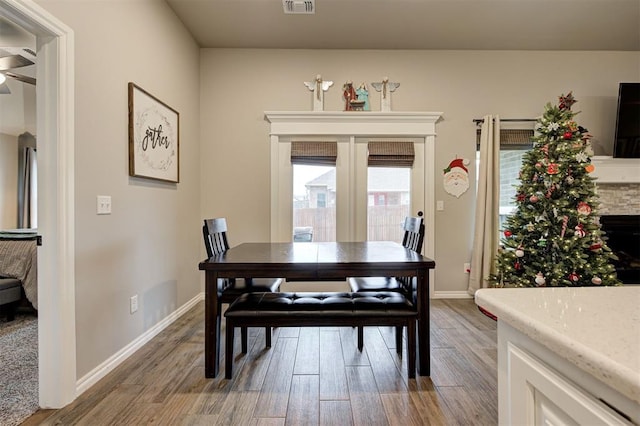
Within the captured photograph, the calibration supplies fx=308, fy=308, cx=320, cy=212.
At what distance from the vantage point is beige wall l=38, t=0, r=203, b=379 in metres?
1.76

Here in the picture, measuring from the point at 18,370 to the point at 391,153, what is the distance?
3.57 meters

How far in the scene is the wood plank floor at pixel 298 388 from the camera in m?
1.52

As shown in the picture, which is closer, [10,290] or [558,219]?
[558,219]

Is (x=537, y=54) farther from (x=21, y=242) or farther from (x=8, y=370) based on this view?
(x=21, y=242)

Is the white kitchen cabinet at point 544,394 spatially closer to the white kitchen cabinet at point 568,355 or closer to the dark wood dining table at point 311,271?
the white kitchen cabinet at point 568,355

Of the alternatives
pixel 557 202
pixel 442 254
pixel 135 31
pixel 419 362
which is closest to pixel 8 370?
pixel 135 31

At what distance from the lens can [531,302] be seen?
2.18ft

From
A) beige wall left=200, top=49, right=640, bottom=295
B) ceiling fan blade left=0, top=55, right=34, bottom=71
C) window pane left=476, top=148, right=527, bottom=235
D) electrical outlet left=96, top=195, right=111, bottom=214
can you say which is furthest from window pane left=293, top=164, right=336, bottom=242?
ceiling fan blade left=0, top=55, right=34, bottom=71

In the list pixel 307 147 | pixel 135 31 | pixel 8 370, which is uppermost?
pixel 135 31

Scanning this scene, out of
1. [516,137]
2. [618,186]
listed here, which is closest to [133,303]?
[516,137]

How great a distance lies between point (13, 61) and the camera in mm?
2695

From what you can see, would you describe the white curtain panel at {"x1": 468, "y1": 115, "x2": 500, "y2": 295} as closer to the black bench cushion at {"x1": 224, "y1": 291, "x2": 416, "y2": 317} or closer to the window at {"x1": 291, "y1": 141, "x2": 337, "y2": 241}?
the window at {"x1": 291, "y1": 141, "x2": 337, "y2": 241}

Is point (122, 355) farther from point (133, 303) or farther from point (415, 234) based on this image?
point (415, 234)

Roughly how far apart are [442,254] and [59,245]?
342 cm
